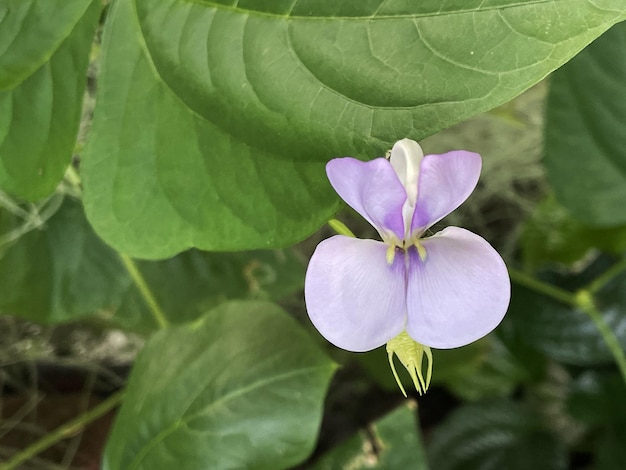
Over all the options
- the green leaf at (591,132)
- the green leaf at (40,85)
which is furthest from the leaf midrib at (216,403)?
the green leaf at (591,132)

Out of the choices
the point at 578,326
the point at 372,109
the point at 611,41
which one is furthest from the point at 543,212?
the point at 372,109

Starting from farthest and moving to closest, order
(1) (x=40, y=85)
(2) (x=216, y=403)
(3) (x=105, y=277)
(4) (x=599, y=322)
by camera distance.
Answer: (4) (x=599, y=322) → (3) (x=105, y=277) → (2) (x=216, y=403) → (1) (x=40, y=85)

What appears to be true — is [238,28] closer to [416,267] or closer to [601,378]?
[416,267]

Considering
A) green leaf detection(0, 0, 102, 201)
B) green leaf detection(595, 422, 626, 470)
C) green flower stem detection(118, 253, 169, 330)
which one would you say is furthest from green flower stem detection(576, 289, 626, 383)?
green leaf detection(0, 0, 102, 201)

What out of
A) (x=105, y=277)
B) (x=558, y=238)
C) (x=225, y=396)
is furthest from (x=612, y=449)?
(x=105, y=277)

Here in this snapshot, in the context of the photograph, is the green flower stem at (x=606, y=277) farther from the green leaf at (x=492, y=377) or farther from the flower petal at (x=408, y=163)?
the flower petal at (x=408, y=163)

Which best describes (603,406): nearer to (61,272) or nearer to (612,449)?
(612,449)

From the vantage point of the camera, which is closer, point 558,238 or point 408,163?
point 408,163

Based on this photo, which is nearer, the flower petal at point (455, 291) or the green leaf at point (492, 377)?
the flower petal at point (455, 291)
